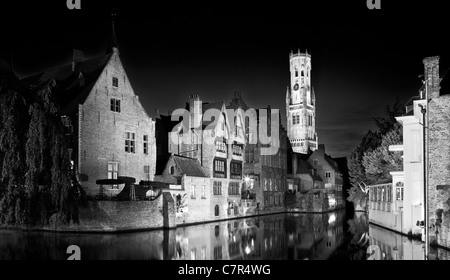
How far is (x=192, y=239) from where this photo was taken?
31.7m

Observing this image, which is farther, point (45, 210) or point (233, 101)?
point (233, 101)

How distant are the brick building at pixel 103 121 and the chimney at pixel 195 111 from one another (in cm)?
552

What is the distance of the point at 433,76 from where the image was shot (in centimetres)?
2934

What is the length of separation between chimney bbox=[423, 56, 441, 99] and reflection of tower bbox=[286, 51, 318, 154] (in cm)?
12489

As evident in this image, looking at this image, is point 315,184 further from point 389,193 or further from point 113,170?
point 113,170

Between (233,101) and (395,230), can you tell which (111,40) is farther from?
(395,230)

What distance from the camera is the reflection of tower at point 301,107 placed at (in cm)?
15962

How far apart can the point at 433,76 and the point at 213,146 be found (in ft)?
83.4

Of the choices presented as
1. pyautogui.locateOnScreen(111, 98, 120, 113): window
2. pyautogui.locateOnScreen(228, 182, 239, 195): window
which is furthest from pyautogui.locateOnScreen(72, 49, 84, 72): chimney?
pyautogui.locateOnScreen(228, 182, 239, 195): window

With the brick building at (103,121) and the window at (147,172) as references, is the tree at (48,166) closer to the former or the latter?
the brick building at (103,121)

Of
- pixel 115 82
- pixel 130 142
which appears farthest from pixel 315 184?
pixel 115 82
